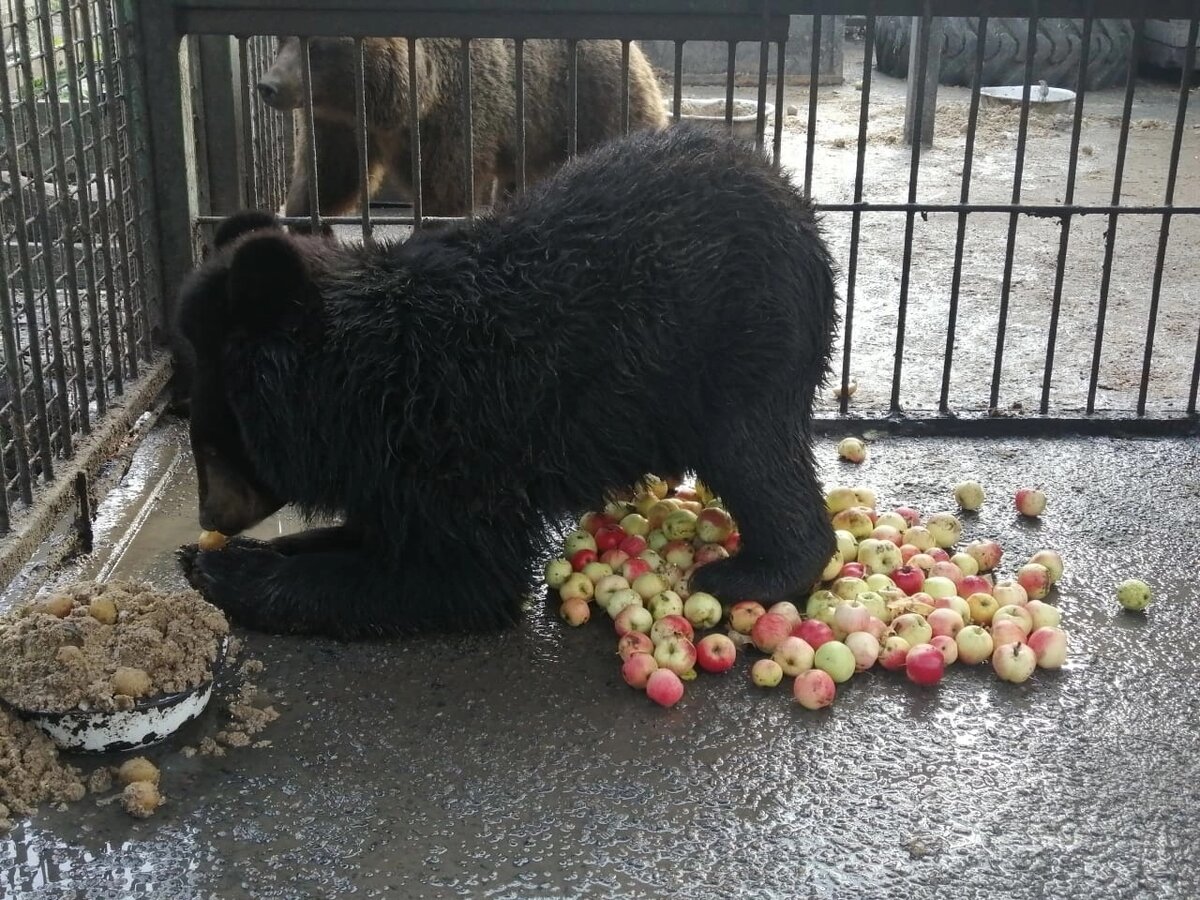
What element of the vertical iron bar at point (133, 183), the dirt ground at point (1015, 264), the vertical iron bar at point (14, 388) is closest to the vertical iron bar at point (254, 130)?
the vertical iron bar at point (133, 183)

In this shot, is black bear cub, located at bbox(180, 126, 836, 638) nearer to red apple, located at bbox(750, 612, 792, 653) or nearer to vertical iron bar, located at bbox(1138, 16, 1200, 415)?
red apple, located at bbox(750, 612, 792, 653)

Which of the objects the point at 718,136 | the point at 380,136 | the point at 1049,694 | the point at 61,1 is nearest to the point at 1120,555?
the point at 1049,694

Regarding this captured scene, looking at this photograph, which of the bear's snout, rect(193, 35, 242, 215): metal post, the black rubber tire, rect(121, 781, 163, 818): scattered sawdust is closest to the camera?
rect(121, 781, 163, 818): scattered sawdust

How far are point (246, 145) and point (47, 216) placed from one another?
1.25 metres

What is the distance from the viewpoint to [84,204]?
14.6 ft

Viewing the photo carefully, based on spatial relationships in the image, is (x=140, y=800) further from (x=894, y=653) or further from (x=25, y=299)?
(x=894, y=653)

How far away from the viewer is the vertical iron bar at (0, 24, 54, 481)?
3.72 m

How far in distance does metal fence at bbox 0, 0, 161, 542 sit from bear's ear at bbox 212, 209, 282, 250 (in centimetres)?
55

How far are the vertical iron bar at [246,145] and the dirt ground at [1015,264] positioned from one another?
8.32ft

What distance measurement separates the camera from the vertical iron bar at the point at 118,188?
4605 mm

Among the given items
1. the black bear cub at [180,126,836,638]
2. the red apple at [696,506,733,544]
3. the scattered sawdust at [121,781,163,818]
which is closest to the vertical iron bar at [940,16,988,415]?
the black bear cub at [180,126,836,638]

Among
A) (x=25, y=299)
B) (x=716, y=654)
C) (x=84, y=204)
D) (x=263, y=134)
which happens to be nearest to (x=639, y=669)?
(x=716, y=654)

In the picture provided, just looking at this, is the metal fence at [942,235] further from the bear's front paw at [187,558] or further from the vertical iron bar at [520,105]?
the bear's front paw at [187,558]

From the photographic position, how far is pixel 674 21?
4719mm
